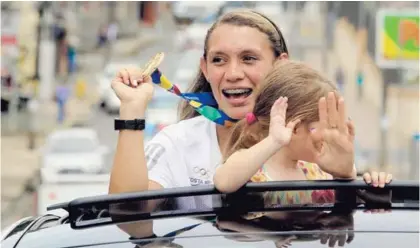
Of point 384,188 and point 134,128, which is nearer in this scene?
point 384,188

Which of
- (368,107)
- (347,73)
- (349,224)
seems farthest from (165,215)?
(347,73)

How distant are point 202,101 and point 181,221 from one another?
1.35 metres

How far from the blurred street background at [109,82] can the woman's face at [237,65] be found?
181 mm

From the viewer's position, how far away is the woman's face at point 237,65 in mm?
3648

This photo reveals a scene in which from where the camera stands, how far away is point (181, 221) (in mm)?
2514

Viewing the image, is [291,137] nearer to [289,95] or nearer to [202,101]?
[289,95]

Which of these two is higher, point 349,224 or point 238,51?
point 238,51

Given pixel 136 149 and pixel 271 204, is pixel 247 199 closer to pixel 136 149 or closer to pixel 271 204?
pixel 271 204

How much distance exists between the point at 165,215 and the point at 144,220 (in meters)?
0.06

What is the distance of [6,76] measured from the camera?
4481 cm

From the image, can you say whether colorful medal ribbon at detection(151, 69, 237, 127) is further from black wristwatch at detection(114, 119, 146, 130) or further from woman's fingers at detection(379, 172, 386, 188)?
woman's fingers at detection(379, 172, 386, 188)

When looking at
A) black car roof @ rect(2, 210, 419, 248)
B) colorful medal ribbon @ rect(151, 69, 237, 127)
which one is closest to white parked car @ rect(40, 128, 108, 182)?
colorful medal ribbon @ rect(151, 69, 237, 127)

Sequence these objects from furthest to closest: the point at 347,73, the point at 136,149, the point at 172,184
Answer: the point at 347,73 → the point at 172,184 → the point at 136,149

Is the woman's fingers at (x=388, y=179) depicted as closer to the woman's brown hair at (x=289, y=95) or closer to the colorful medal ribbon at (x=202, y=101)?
the woman's brown hair at (x=289, y=95)
